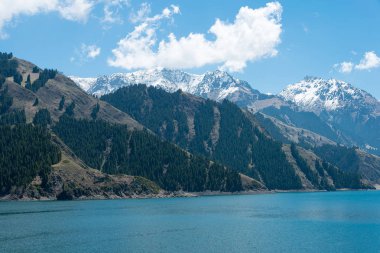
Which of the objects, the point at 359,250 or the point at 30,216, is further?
the point at 30,216

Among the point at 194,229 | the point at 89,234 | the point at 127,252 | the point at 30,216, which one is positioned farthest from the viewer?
the point at 30,216

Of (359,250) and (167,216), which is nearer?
(359,250)

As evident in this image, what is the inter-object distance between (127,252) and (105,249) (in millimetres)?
6555

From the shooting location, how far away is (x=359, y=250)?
118 meters

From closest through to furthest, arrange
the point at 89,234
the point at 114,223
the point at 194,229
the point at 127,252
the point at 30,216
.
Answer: the point at 127,252, the point at 89,234, the point at 194,229, the point at 114,223, the point at 30,216

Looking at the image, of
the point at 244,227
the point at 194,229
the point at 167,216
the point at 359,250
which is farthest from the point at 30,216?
the point at 359,250

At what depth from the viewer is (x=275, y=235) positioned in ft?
470

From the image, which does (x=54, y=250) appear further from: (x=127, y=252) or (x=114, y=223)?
(x=114, y=223)

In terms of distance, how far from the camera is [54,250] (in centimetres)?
11544

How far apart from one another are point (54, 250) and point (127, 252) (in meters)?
16.8

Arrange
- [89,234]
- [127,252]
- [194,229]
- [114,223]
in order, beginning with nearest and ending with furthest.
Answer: [127,252]
[89,234]
[194,229]
[114,223]

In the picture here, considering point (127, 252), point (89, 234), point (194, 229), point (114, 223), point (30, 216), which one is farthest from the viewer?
point (30, 216)

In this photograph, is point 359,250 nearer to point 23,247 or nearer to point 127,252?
point 127,252

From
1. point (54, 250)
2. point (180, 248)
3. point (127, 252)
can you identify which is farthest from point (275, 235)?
point (54, 250)
